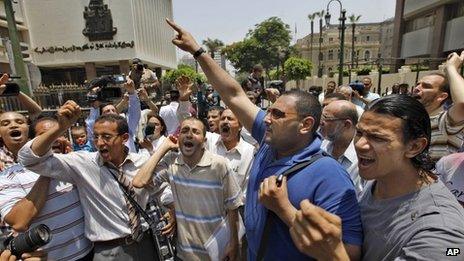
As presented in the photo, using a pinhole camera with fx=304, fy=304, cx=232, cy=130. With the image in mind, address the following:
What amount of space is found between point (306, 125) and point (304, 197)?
47 centimetres

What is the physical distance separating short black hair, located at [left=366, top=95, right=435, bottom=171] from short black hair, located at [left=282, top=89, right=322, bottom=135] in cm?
47

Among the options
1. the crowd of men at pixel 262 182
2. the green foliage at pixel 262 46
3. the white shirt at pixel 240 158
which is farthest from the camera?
the green foliage at pixel 262 46

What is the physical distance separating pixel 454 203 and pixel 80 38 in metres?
35.1

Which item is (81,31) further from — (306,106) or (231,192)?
(306,106)

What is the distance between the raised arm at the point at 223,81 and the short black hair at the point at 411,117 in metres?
1.10

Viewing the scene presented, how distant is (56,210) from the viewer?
2.23 meters

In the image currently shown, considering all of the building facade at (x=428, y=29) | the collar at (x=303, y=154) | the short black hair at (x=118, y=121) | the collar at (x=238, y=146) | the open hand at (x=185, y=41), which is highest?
the building facade at (x=428, y=29)

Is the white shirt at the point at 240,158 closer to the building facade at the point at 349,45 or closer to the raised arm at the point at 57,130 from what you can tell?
the raised arm at the point at 57,130

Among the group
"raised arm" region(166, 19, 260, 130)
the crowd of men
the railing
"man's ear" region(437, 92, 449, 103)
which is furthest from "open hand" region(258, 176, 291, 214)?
the railing

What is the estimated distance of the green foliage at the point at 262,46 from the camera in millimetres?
55344

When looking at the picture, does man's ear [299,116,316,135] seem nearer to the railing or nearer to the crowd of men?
the crowd of men

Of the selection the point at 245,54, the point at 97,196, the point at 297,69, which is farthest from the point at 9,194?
the point at 245,54

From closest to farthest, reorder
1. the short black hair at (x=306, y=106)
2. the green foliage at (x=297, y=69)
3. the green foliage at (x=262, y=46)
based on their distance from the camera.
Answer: the short black hair at (x=306, y=106) < the green foliage at (x=297, y=69) < the green foliage at (x=262, y=46)

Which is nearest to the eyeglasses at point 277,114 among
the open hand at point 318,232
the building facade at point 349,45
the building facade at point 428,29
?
the open hand at point 318,232
